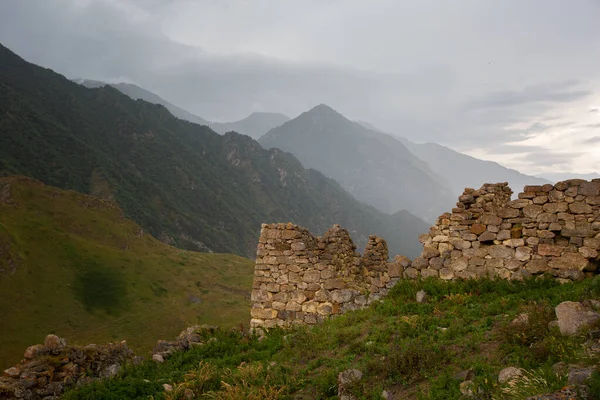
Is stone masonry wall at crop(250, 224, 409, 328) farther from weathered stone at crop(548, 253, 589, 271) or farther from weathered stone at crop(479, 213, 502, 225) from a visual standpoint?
weathered stone at crop(548, 253, 589, 271)

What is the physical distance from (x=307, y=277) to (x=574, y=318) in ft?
23.5

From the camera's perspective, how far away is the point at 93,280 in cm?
3872

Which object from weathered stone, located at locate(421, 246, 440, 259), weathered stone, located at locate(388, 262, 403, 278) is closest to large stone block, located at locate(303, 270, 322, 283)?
weathered stone, located at locate(388, 262, 403, 278)

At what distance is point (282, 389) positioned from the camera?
22.3 feet

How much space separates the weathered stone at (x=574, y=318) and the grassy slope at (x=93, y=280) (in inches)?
1025

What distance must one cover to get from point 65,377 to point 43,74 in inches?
5304

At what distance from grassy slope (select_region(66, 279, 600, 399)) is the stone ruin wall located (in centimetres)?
58

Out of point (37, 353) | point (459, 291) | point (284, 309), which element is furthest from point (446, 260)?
point (37, 353)

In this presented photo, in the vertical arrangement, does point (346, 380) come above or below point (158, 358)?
above

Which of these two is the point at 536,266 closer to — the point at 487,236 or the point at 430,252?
the point at 487,236

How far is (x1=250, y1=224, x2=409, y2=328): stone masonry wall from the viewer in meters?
11.6

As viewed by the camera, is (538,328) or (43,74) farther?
(43,74)

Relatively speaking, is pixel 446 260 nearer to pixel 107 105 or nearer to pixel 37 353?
pixel 37 353

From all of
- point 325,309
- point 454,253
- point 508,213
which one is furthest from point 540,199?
point 325,309
